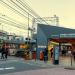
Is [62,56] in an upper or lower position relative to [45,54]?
lower

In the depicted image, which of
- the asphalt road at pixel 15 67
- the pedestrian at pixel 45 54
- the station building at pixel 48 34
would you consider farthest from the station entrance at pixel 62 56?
the asphalt road at pixel 15 67

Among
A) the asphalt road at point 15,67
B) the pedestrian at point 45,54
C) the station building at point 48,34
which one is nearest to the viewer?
the asphalt road at point 15,67

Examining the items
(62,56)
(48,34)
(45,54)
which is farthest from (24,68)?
(62,56)

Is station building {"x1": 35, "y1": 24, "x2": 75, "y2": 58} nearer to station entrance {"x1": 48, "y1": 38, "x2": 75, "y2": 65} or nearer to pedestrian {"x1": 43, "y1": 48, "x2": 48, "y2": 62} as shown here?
station entrance {"x1": 48, "y1": 38, "x2": 75, "y2": 65}

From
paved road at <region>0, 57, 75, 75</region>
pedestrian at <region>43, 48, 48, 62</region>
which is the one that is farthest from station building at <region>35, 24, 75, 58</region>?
paved road at <region>0, 57, 75, 75</region>

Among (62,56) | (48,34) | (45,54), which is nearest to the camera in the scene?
(45,54)

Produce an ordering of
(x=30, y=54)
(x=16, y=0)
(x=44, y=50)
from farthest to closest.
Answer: (x=30, y=54)
(x=44, y=50)
(x=16, y=0)

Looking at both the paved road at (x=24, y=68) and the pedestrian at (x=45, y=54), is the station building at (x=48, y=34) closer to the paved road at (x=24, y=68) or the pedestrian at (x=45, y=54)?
the pedestrian at (x=45, y=54)

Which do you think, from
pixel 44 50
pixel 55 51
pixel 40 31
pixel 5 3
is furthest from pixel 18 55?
pixel 5 3

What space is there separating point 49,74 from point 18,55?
116 feet

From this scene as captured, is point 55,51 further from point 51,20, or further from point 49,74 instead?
point 51,20

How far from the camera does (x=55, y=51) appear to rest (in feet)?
109

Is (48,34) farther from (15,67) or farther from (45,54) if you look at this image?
(15,67)

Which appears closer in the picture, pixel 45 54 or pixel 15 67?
pixel 15 67
